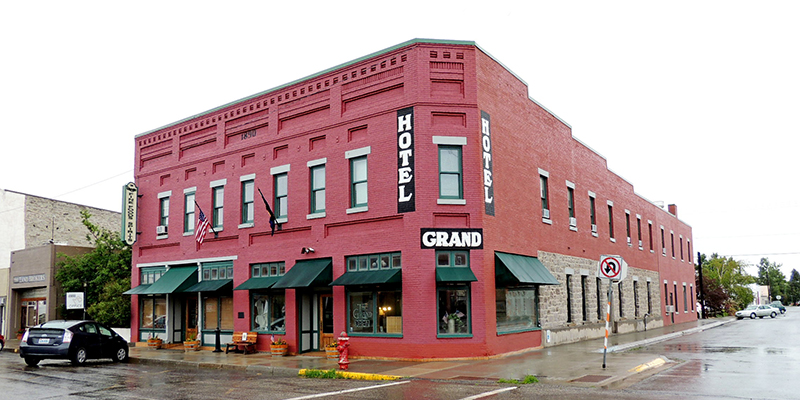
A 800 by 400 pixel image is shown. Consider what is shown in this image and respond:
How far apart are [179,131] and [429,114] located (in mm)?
13834

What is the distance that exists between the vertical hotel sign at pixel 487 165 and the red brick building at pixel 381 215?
66 millimetres

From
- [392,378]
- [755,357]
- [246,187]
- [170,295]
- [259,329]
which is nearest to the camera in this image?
[392,378]

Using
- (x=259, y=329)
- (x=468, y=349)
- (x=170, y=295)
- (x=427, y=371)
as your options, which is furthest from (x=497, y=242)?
(x=170, y=295)

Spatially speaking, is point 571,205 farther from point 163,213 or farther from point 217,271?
A: point 163,213

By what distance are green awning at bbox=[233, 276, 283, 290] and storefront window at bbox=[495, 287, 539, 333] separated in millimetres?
8304

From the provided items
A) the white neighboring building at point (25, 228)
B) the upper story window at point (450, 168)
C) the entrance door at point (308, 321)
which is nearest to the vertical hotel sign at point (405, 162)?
the upper story window at point (450, 168)

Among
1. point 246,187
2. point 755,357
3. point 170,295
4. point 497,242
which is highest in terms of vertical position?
point 246,187

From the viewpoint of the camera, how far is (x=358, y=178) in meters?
22.2

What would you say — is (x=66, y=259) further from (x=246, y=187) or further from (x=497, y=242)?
(x=497, y=242)

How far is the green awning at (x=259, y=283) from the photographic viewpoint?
76.9 ft

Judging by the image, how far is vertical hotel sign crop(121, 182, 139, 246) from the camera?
29438mm

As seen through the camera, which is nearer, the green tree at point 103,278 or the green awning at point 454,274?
the green awning at point 454,274

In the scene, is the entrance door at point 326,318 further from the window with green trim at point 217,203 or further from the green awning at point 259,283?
the window with green trim at point 217,203

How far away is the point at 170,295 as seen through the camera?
90.7 feet
